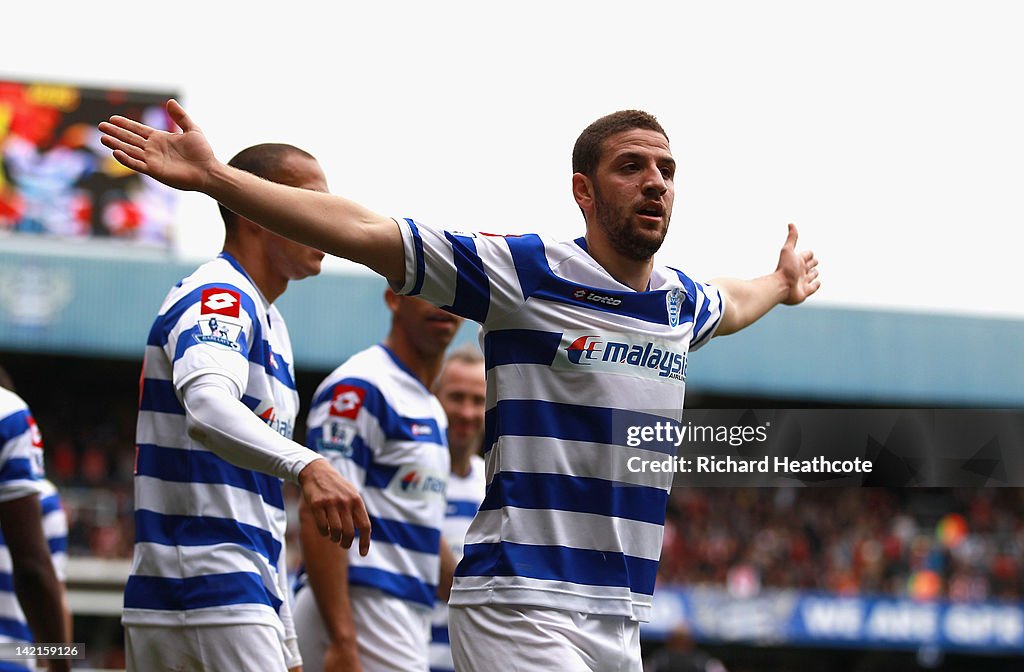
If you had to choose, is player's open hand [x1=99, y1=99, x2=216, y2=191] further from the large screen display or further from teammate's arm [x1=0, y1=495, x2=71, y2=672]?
the large screen display

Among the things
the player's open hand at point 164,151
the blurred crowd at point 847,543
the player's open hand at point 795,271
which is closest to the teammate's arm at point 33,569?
the player's open hand at point 164,151

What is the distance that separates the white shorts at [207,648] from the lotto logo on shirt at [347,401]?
4.74 feet

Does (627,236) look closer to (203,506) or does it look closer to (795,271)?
(795,271)

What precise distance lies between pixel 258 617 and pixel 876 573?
1033 inches

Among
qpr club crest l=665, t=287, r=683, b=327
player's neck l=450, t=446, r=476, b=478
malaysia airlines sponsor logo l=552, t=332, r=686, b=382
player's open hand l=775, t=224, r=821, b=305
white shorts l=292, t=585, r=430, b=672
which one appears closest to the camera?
malaysia airlines sponsor logo l=552, t=332, r=686, b=382

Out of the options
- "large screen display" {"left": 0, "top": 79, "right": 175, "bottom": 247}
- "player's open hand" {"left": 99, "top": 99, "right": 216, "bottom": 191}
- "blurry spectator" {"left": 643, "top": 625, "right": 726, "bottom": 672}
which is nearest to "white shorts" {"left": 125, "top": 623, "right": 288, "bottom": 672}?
"player's open hand" {"left": 99, "top": 99, "right": 216, "bottom": 191}

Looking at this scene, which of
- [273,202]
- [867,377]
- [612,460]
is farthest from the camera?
[867,377]

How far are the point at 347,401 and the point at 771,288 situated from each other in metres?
1.69

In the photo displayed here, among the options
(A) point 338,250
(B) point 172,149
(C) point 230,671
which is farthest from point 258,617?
(B) point 172,149

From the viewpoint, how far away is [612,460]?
11.5 ft

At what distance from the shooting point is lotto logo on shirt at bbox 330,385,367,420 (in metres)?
5.04

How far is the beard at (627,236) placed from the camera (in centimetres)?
371

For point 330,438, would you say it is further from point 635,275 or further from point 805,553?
point 805,553

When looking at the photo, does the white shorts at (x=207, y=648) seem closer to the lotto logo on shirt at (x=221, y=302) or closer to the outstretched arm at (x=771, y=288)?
the lotto logo on shirt at (x=221, y=302)
